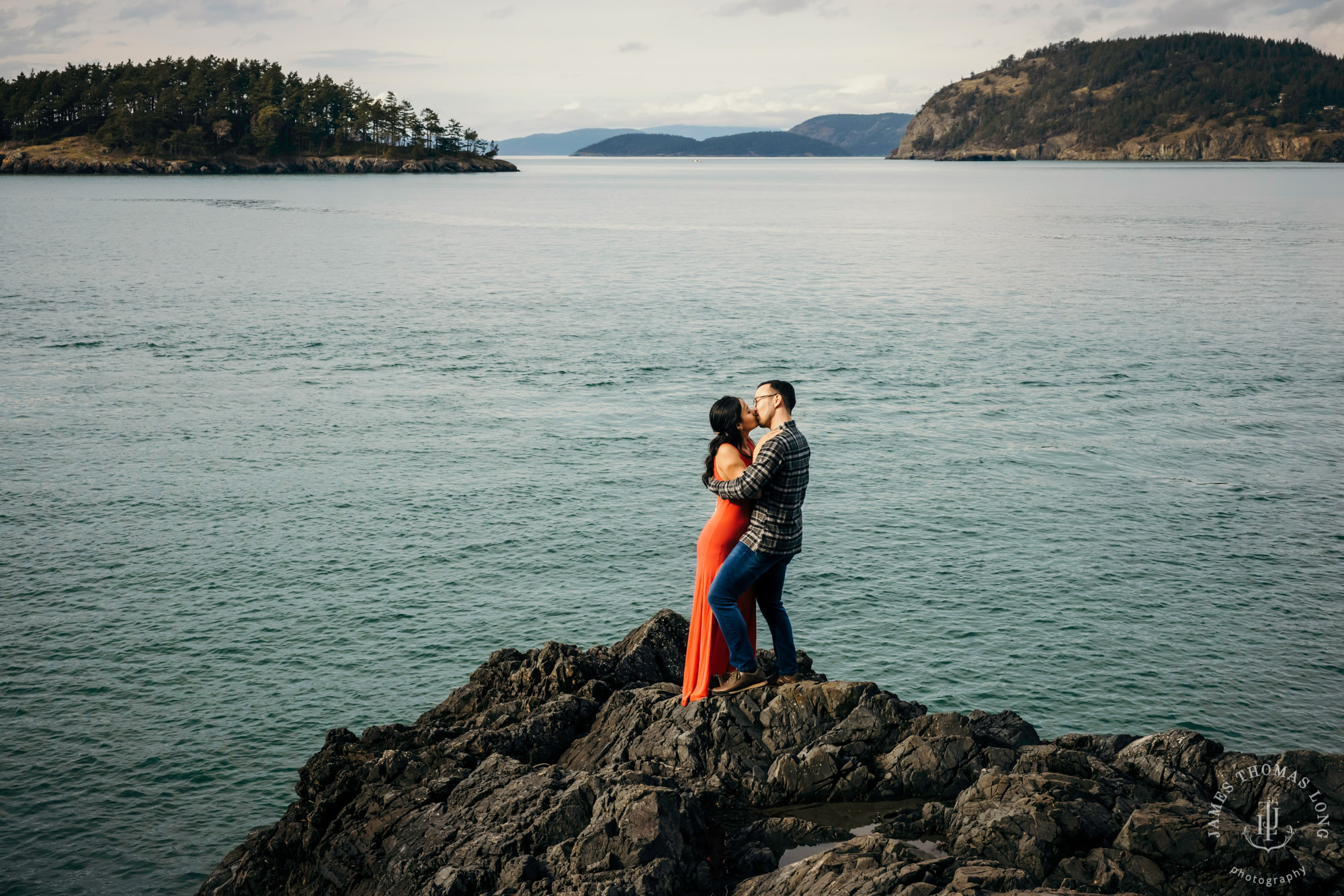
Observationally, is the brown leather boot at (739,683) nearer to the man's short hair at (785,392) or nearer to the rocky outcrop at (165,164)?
the man's short hair at (785,392)

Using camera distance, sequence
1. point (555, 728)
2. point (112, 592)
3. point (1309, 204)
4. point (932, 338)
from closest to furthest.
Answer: point (555, 728)
point (112, 592)
point (932, 338)
point (1309, 204)

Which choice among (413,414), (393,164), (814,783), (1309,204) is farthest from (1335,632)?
(393,164)

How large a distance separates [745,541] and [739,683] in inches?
54.7

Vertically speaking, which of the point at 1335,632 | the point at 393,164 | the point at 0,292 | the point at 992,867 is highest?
the point at 393,164

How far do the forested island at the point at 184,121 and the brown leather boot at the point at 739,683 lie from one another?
189m

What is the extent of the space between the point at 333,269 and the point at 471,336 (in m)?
22.5

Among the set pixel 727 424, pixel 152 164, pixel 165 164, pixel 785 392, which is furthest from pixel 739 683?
pixel 152 164

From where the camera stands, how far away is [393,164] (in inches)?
7628

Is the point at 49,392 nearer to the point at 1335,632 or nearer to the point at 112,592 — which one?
the point at 112,592

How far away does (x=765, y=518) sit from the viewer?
27.6 feet

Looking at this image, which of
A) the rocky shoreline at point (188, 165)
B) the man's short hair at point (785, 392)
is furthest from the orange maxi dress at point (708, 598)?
the rocky shoreline at point (188, 165)

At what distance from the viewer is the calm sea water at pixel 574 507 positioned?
1214cm

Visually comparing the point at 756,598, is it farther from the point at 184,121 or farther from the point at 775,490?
the point at 184,121

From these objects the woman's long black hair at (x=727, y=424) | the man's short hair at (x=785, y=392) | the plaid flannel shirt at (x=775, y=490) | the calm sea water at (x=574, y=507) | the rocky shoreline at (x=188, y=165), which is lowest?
the calm sea water at (x=574, y=507)
